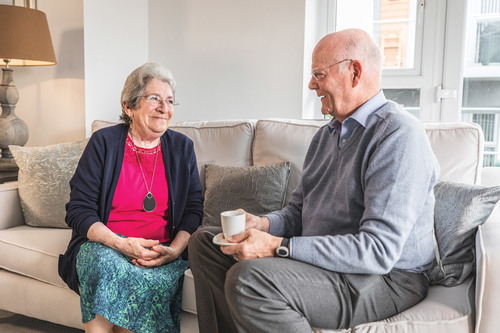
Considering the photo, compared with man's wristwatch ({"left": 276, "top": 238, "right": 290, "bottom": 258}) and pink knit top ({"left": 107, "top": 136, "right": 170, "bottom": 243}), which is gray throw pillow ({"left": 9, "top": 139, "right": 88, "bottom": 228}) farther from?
man's wristwatch ({"left": 276, "top": 238, "right": 290, "bottom": 258})

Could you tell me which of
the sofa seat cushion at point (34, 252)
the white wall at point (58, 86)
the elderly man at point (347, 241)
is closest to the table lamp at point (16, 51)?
the white wall at point (58, 86)

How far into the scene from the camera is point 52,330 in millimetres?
2164

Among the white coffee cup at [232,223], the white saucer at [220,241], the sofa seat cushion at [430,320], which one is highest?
the white coffee cup at [232,223]

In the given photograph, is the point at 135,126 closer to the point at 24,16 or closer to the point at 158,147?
the point at 158,147

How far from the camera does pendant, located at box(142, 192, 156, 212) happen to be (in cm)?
183

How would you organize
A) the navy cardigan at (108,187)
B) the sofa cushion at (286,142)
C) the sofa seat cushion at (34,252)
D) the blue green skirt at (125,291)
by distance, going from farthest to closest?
the sofa cushion at (286,142) < the sofa seat cushion at (34,252) < the navy cardigan at (108,187) < the blue green skirt at (125,291)

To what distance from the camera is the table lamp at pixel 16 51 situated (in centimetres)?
252

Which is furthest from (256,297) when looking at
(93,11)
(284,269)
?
(93,11)

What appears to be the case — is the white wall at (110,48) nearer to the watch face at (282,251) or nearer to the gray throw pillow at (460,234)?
the watch face at (282,251)

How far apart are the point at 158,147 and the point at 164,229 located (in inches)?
13.4

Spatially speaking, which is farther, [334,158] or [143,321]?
[143,321]

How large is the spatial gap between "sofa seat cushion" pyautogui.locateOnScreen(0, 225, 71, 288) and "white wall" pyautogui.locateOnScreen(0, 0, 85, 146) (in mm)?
938

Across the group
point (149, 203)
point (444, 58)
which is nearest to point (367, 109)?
point (149, 203)

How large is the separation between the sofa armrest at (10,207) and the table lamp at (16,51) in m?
0.44
